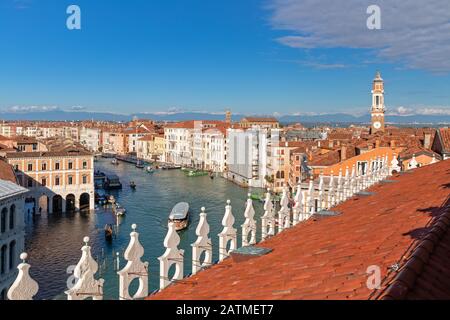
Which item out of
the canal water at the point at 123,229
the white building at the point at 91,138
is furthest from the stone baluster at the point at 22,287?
the white building at the point at 91,138

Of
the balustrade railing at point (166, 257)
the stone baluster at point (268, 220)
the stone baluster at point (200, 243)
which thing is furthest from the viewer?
the stone baluster at point (268, 220)

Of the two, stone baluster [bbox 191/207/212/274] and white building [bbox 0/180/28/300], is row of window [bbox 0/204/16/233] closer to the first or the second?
white building [bbox 0/180/28/300]

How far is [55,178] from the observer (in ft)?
128

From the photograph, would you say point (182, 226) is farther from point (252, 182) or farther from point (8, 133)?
point (8, 133)

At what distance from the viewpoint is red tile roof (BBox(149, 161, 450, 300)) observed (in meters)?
3.27

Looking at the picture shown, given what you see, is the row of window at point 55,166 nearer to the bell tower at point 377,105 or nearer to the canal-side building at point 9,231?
the canal-side building at point 9,231

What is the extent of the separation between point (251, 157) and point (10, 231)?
4239cm

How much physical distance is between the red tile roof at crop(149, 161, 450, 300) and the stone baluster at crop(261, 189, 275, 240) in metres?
0.20

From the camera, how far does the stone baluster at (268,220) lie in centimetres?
610

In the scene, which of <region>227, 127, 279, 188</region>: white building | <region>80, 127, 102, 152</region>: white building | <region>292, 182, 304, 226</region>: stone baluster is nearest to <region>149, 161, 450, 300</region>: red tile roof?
<region>292, 182, 304, 226</region>: stone baluster

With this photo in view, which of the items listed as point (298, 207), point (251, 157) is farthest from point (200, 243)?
point (251, 157)

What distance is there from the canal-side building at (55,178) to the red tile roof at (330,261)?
34.9m

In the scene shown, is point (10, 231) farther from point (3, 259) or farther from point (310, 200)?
point (310, 200)
